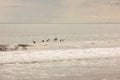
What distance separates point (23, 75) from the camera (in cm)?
1808

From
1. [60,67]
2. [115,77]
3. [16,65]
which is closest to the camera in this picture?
[115,77]

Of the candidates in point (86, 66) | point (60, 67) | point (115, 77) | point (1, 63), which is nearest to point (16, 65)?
point (1, 63)

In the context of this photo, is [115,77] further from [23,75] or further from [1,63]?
[1,63]

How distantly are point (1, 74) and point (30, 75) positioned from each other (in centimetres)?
169

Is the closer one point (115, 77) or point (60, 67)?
point (115, 77)

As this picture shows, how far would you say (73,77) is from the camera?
17.2 metres

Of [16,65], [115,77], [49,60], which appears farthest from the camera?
[49,60]

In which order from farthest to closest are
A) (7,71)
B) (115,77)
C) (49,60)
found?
(49,60)
(7,71)
(115,77)

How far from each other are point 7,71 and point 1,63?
3939 mm

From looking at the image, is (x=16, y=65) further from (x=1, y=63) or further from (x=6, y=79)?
(x=6, y=79)

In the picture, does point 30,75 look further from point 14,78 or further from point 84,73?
point 84,73

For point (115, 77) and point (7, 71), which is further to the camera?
point (7, 71)

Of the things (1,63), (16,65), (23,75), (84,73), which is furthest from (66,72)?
(1,63)

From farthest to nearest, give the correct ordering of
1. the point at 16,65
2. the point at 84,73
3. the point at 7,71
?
1. the point at 16,65
2. the point at 7,71
3. the point at 84,73
